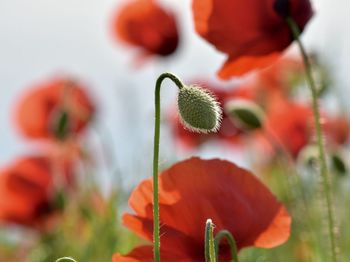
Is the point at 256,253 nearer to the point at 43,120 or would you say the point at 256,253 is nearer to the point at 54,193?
the point at 54,193

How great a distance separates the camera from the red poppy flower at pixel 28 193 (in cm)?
317

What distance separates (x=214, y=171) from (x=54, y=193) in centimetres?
153

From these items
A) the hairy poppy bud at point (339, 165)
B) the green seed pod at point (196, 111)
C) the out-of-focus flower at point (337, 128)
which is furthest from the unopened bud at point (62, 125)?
the green seed pod at point (196, 111)

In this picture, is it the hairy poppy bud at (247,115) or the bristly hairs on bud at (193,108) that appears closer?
the bristly hairs on bud at (193,108)

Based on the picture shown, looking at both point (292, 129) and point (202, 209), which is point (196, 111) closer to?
point (202, 209)

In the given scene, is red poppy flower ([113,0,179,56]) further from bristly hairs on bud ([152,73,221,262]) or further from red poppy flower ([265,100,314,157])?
bristly hairs on bud ([152,73,221,262])

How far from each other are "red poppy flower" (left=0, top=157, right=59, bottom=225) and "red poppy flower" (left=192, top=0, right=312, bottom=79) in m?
1.74

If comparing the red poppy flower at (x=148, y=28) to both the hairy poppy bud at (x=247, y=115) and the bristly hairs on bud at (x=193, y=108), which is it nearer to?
the hairy poppy bud at (x=247, y=115)

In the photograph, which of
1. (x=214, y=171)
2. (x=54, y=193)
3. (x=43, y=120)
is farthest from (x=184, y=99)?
(x=43, y=120)

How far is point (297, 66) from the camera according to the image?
3.38 metres

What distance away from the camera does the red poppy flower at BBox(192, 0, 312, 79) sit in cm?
143

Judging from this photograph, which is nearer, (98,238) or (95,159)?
(98,238)

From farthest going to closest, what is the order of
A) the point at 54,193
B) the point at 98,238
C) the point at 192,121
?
the point at 54,193 → the point at 98,238 → the point at 192,121

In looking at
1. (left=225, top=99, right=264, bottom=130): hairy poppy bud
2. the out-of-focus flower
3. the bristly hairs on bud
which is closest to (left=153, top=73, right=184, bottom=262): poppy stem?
the bristly hairs on bud
